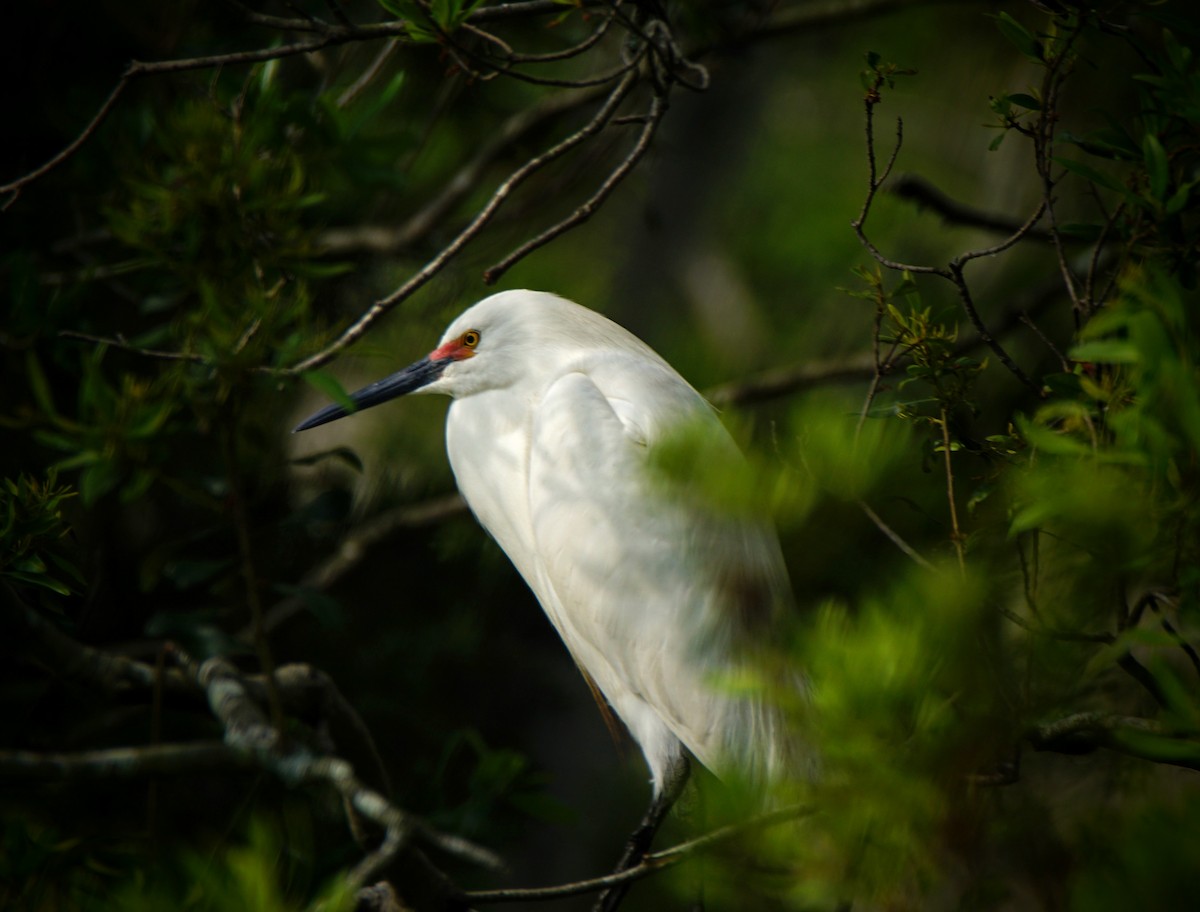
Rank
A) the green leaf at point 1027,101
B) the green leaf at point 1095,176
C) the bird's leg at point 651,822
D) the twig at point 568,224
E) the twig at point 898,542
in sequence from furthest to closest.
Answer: the bird's leg at point 651,822 → the twig at point 568,224 → the green leaf at point 1027,101 → the green leaf at point 1095,176 → the twig at point 898,542

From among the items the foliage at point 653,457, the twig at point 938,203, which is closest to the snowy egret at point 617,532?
the foliage at point 653,457

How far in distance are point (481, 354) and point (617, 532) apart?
1.51ft

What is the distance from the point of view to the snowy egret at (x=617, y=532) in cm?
159

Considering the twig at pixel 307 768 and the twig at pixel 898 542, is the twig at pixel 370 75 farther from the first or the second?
the twig at pixel 898 542

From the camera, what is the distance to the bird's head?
1869 millimetres

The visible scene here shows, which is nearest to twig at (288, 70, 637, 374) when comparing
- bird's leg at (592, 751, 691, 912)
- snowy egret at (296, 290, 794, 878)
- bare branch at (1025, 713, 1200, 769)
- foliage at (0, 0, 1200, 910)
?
foliage at (0, 0, 1200, 910)

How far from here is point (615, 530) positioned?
1.67m

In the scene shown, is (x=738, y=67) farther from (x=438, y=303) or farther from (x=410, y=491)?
(x=410, y=491)

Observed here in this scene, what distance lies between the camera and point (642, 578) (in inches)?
65.8

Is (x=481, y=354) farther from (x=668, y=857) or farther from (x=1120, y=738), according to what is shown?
(x=1120, y=738)

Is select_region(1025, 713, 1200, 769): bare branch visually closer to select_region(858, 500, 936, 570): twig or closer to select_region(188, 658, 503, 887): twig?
select_region(858, 500, 936, 570): twig

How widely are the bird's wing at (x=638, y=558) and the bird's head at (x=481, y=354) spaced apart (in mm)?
149

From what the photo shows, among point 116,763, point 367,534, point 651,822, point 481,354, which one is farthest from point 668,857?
point 367,534

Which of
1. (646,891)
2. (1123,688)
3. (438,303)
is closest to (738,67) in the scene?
(438,303)
